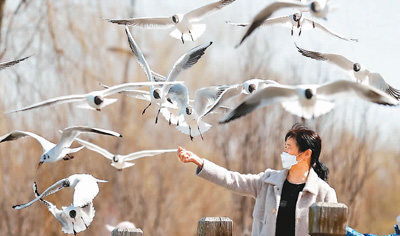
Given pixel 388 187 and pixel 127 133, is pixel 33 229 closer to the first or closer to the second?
pixel 127 133

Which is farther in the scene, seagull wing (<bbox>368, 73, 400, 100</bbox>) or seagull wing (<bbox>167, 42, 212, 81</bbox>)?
seagull wing (<bbox>368, 73, 400, 100</bbox>)

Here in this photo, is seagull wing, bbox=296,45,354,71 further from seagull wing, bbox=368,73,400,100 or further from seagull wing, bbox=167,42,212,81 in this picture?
seagull wing, bbox=167,42,212,81

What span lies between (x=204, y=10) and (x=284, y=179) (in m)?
1.09

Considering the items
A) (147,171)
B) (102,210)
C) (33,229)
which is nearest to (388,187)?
(147,171)

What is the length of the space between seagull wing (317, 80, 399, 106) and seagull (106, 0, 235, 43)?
127 centimetres

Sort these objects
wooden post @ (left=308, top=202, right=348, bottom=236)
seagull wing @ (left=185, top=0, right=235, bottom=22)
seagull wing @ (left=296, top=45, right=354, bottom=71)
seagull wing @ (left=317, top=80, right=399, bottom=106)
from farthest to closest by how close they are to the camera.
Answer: seagull wing @ (left=185, top=0, right=235, bottom=22), seagull wing @ (left=296, top=45, right=354, bottom=71), seagull wing @ (left=317, top=80, right=399, bottom=106), wooden post @ (left=308, top=202, right=348, bottom=236)

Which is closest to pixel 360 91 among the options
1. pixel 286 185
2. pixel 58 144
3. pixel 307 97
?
pixel 307 97

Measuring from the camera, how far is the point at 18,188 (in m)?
10.8

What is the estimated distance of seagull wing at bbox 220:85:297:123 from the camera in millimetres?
2967

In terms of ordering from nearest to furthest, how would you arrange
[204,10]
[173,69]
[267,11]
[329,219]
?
[329,219] < [267,11] < [173,69] < [204,10]

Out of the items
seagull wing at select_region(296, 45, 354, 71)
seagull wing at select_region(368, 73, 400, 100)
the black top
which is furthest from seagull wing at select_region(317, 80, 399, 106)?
seagull wing at select_region(368, 73, 400, 100)

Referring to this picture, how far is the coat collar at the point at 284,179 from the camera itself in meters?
3.40

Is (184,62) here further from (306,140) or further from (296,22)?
(306,140)

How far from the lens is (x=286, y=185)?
350 centimetres
